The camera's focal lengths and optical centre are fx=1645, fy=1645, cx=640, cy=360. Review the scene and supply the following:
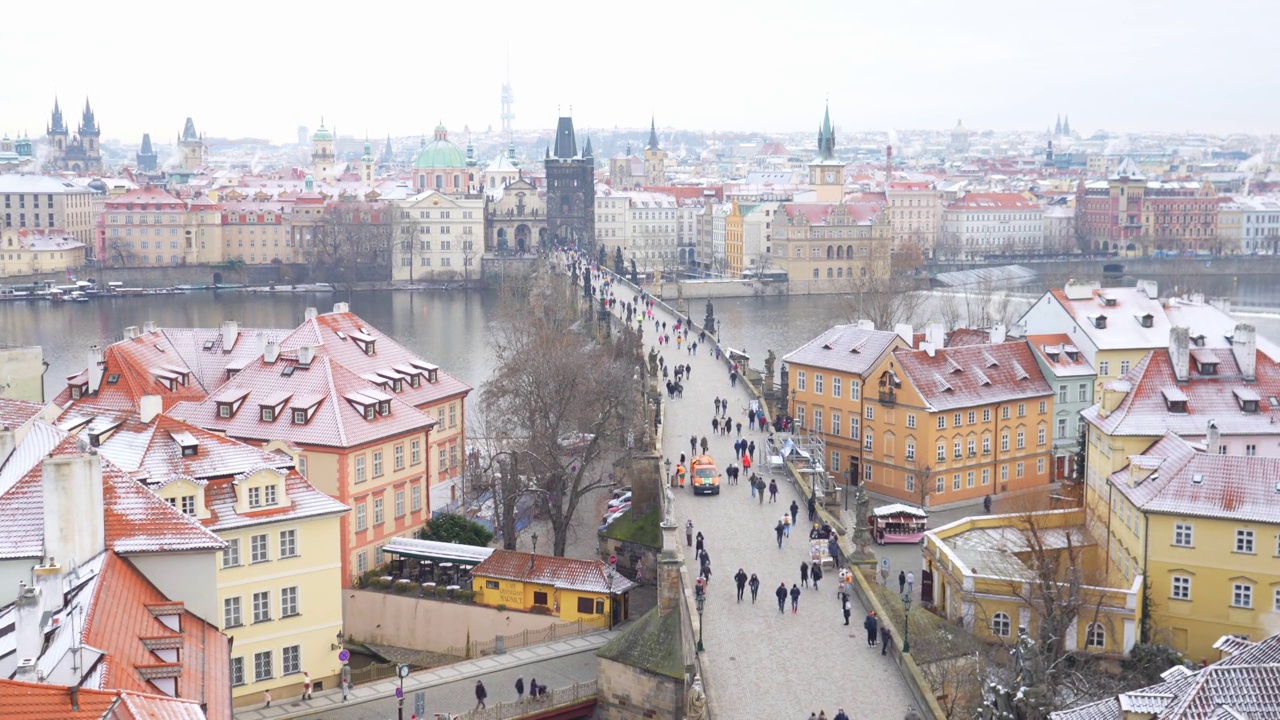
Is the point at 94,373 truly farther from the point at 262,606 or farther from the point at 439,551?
the point at 262,606

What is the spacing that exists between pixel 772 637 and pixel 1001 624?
664 centimetres

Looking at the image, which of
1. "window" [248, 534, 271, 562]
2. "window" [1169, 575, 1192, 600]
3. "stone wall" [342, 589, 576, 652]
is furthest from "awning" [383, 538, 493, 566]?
"window" [1169, 575, 1192, 600]

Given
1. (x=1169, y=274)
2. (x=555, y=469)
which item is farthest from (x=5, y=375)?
(x=1169, y=274)

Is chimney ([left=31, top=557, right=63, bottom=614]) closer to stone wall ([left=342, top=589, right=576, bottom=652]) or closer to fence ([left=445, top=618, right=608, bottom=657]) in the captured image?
fence ([left=445, top=618, right=608, bottom=657])

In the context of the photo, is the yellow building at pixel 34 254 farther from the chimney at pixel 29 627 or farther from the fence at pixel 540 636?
the chimney at pixel 29 627

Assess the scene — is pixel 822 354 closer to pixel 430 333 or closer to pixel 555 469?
pixel 555 469

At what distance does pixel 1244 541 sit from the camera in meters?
27.1

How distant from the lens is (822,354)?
4122 cm

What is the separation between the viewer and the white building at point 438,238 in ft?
366

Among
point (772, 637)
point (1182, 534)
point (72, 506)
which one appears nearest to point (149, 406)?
point (72, 506)

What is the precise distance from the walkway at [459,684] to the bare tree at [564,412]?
22.2 ft

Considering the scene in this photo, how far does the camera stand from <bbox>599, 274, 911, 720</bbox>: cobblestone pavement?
→ 64.5ft

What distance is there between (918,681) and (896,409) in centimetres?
1951

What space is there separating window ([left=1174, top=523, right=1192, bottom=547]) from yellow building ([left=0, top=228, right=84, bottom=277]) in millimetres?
92438
